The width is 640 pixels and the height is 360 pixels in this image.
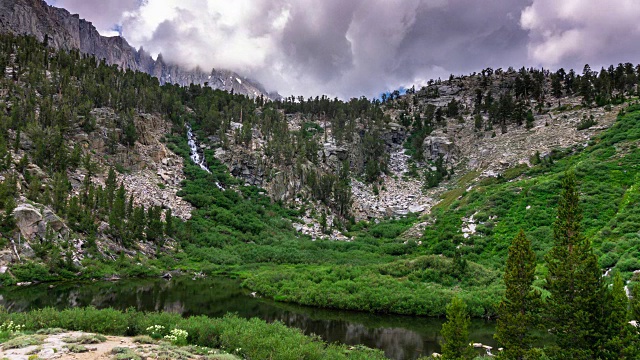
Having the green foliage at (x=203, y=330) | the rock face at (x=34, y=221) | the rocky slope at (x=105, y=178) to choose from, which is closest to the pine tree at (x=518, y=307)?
the green foliage at (x=203, y=330)

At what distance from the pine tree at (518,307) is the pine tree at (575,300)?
1189 millimetres

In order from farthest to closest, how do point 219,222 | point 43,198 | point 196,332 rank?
point 219,222
point 43,198
point 196,332

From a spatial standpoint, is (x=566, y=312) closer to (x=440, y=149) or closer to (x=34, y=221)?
(x=34, y=221)

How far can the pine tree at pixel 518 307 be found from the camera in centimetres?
2036

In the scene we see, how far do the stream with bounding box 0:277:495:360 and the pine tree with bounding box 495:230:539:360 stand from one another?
7.56 m

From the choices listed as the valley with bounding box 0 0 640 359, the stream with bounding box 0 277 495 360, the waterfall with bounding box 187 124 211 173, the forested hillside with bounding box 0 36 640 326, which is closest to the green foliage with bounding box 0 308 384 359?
the valley with bounding box 0 0 640 359

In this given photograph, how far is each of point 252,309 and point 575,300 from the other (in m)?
29.0

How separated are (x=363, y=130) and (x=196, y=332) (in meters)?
119

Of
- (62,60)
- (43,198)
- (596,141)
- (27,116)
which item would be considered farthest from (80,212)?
(596,141)

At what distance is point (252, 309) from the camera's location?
124 ft

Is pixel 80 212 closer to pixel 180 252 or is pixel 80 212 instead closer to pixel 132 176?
pixel 180 252

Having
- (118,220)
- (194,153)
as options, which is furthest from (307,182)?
(118,220)

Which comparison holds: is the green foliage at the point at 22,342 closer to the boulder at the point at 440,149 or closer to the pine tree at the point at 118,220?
the pine tree at the point at 118,220

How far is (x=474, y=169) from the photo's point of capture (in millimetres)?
103875
